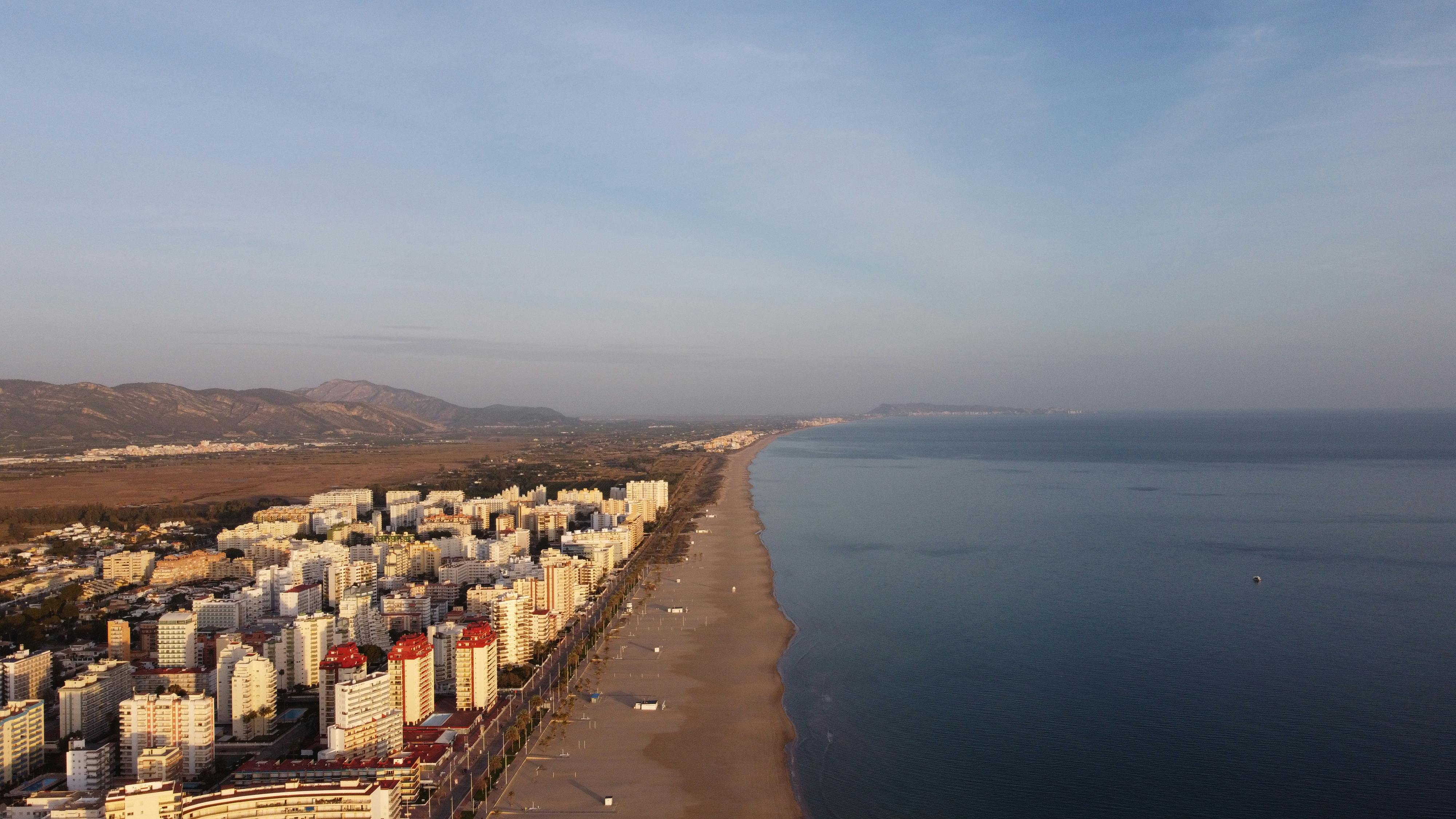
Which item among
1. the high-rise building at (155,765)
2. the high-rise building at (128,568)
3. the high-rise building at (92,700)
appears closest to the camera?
the high-rise building at (155,765)

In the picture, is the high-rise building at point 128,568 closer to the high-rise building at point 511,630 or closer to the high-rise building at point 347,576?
the high-rise building at point 347,576

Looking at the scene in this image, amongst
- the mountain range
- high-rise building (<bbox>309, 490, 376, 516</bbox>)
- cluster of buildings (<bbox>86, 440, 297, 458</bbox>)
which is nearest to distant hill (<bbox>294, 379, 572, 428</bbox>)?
the mountain range

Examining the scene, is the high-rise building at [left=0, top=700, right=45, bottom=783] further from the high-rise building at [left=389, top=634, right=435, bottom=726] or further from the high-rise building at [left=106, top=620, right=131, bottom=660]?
the high-rise building at [left=106, top=620, right=131, bottom=660]

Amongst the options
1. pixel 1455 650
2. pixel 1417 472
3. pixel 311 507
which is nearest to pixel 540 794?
pixel 1455 650

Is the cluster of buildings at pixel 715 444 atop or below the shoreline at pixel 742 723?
atop

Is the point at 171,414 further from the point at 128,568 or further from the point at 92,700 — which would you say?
the point at 92,700

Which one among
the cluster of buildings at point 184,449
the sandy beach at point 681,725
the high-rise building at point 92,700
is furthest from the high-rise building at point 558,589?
the cluster of buildings at point 184,449
